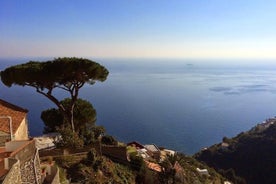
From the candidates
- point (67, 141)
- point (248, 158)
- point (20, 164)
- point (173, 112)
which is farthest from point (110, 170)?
point (173, 112)

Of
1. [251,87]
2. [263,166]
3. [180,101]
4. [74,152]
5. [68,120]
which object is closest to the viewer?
[74,152]

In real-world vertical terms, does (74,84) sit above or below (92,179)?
above

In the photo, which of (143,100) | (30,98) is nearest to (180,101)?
(143,100)

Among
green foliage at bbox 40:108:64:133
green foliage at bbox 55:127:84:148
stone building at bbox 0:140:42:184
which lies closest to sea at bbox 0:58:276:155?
green foliage at bbox 40:108:64:133

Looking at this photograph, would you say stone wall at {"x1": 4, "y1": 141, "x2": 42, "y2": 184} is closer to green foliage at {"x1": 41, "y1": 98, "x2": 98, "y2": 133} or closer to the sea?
green foliage at {"x1": 41, "y1": 98, "x2": 98, "y2": 133}

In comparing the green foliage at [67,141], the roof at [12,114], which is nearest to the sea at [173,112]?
the roof at [12,114]

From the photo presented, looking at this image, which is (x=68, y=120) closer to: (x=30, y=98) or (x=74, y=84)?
(x=74, y=84)

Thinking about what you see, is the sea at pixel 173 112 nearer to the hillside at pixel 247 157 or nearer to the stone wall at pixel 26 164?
the hillside at pixel 247 157
